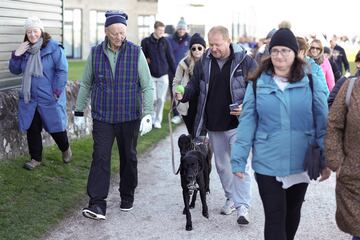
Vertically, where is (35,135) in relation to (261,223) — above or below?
above

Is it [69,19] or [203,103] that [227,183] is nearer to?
[203,103]

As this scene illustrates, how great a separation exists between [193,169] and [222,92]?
33.0 inches

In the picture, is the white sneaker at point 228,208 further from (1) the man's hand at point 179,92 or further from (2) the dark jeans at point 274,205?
(2) the dark jeans at point 274,205

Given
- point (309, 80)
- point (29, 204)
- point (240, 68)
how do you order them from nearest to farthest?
point (309, 80) → point (240, 68) → point (29, 204)

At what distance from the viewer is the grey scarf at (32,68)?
24.4ft

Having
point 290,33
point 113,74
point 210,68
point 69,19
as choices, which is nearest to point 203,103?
point 210,68

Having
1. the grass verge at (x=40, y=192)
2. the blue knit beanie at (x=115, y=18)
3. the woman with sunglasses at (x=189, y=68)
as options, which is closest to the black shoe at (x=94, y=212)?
the grass verge at (x=40, y=192)

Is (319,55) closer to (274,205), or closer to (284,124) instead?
(284,124)

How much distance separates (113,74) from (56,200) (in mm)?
1671

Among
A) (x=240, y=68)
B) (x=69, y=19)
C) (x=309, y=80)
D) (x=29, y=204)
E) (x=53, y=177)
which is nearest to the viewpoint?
(x=309, y=80)

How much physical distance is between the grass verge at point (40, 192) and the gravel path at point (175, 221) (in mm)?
189

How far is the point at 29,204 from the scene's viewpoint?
645cm

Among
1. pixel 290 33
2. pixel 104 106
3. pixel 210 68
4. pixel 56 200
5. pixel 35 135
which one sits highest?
pixel 290 33

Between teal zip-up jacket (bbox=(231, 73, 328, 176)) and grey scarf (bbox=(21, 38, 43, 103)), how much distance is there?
391cm
